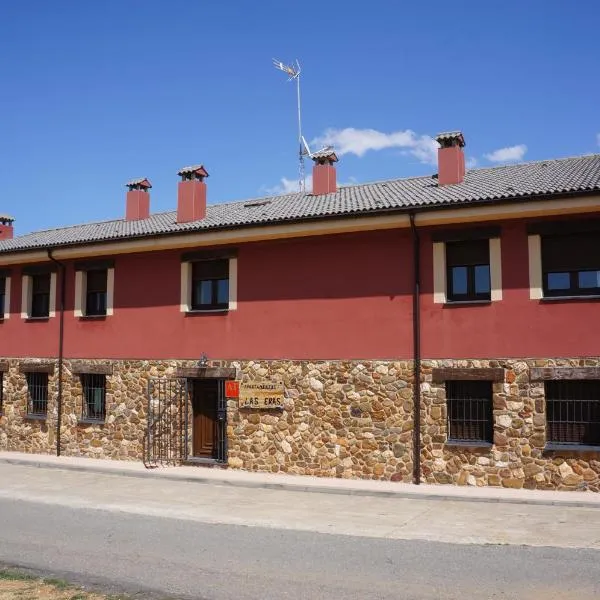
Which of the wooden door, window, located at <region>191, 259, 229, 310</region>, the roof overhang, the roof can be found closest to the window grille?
the roof

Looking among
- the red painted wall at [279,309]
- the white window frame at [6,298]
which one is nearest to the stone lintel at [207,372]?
the red painted wall at [279,309]

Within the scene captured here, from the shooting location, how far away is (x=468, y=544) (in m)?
8.86

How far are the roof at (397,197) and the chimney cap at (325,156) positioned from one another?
867 millimetres

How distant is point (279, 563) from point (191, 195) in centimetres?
1241

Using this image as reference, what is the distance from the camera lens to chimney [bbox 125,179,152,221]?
21.4m

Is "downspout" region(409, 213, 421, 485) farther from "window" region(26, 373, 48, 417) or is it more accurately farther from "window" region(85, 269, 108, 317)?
"window" region(26, 373, 48, 417)

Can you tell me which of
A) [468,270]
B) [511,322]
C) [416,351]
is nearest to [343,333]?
[416,351]

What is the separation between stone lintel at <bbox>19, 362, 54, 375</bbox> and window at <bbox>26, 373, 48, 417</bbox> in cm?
20

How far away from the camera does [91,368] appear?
693 inches

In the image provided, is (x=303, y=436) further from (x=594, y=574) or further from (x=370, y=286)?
(x=594, y=574)

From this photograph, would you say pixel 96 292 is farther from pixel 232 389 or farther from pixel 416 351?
pixel 416 351

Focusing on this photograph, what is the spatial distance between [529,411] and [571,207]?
12.4 ft

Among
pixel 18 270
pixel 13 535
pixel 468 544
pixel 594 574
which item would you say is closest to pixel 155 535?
pixel 13 535

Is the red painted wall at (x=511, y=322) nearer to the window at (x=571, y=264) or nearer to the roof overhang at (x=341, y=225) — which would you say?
the window at (x=571, y=264)
